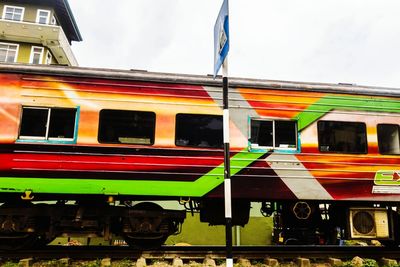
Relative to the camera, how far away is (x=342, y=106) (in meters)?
8.05

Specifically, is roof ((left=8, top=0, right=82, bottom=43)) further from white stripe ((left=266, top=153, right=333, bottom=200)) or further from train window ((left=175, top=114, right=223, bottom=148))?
white stripe ((left=266, top=153, right=333, bottom=200))

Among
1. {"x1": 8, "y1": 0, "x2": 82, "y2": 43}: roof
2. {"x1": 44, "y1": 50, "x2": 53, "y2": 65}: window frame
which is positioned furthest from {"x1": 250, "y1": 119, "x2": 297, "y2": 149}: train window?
{"x1": 8, "y1": 0, "x2": 82, "y2": 43}: roof

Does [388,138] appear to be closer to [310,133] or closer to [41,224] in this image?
[310,133]

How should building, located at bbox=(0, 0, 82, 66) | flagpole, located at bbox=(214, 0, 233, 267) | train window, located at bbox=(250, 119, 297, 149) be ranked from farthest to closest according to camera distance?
1. building, located at bbox=(0, 0, 82, 66)
2. train window, located at bbox=(250, 119, 297, 149)
3. flagpole, located at bbox=(214, 0, 233, 267)

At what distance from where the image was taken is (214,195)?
7.38 meters

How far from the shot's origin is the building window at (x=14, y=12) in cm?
2592

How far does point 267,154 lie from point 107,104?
3.41 metres

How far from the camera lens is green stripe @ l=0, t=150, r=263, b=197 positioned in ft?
22.7

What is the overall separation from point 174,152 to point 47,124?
8.35 ft

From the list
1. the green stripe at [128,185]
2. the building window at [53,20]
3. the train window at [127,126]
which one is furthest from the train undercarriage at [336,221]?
the building window at [53,20]

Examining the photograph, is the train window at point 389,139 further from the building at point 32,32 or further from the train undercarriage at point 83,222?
the building at point 32,32

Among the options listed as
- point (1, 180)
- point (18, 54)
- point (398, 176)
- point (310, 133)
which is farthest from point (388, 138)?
point (18, 54)

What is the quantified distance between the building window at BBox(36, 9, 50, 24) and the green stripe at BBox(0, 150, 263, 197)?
74.7 ft

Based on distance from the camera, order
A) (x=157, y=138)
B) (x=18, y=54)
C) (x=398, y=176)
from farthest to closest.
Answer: (x=18, y=54) < (x=398, y=176) < (x=157, y=138)
